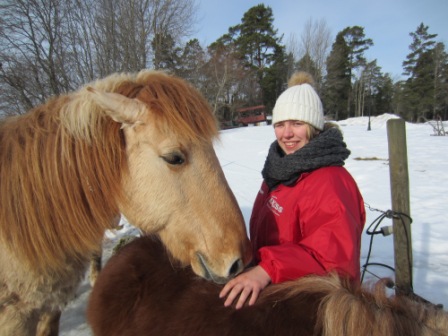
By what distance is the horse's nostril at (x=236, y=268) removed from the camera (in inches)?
52.7

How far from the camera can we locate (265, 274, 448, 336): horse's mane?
913 mm

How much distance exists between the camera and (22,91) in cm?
764

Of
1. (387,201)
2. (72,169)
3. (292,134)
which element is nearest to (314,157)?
(292,134)

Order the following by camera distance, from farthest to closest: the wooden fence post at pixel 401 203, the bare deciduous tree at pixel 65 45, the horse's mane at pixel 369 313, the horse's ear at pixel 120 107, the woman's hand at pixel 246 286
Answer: the bare deciduous tree at pixel 65 45
the wooden fence post at pixel 401 203
the horse's ear at pixel 120 107
the woman's hand at pixel 246 286
the horse's mane at pixel 369 313

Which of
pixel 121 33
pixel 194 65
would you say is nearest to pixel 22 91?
pixel 121 33

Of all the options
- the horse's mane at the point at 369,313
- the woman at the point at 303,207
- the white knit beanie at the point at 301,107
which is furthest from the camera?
the white knit beanie at the point at 301,107

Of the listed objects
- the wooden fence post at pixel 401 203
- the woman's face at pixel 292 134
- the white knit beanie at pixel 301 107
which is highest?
the white knit beanie at pixel 301 107

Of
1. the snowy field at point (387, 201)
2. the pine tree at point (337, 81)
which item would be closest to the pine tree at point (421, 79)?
the pine tree at point (337, 81)

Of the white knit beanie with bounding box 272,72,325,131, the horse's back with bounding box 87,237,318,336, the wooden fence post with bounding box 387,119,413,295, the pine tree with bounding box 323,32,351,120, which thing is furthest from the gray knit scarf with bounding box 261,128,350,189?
the pine tree with bounding box 323,32,351,120

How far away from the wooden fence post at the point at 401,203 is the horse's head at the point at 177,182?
2108 millimetres

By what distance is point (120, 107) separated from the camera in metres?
1.41

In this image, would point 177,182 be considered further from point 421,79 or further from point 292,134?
point 421,79

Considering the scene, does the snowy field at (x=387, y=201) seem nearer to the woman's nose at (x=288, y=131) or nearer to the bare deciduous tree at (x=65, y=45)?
the woman's nose at (x=288, y=131)

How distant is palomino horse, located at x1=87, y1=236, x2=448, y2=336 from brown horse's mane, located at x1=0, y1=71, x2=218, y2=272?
0.39m
